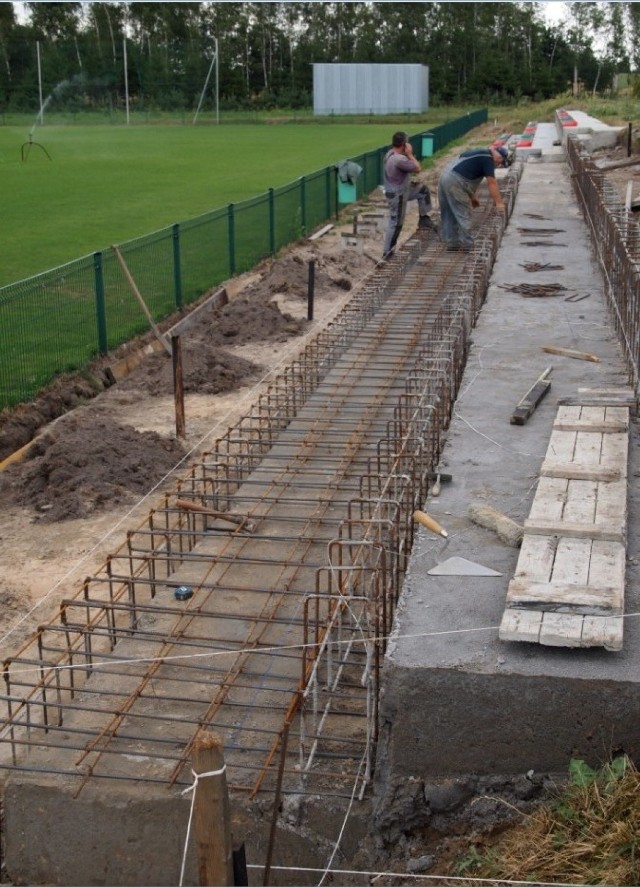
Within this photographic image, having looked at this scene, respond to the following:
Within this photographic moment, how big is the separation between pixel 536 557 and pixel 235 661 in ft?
5.69

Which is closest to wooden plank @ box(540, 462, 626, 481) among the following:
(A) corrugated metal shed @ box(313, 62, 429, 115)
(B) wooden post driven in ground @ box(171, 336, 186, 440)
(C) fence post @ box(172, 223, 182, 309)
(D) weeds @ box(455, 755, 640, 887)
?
(D) weeds @ box(455, 755, 640, 887)

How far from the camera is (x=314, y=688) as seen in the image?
17.3 feet

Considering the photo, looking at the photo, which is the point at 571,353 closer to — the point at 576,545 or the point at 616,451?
the point at 616,451

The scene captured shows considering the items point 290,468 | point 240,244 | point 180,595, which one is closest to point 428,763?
point 180,595

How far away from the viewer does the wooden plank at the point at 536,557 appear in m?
5.44

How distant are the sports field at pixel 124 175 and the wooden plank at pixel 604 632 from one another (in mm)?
14627

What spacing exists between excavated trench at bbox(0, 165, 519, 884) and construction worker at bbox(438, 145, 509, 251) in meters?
6.79

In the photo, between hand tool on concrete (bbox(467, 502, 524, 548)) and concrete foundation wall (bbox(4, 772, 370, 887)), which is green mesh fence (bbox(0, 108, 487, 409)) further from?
concrete foundation wall (bbox(4, 772, 370, 887))

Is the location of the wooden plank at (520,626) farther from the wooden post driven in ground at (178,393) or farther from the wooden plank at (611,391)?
the wooden post driven in ground at (178,393)

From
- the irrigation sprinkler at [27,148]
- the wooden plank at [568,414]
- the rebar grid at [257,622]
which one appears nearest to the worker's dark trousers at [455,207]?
the rebar grid at [257,622]

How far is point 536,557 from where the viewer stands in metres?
5.63

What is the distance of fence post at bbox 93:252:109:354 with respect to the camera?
1284 cm

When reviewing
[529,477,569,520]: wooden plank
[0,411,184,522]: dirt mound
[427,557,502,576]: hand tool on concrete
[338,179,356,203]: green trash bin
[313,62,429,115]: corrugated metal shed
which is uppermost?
[313,62,429,115]: corrugated metal shed

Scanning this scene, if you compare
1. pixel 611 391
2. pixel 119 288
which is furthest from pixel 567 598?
pixel 119 288
